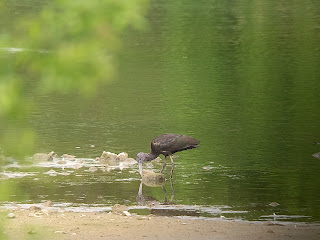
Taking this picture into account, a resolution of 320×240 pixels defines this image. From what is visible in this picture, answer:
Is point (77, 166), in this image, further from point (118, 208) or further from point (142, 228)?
point (142, 228)

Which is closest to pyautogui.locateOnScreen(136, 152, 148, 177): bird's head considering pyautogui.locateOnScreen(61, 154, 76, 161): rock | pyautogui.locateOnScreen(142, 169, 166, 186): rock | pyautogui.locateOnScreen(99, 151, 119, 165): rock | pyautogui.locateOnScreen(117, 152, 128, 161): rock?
pyautogui.locateOnScreen(142, 169, 166, 186): rock

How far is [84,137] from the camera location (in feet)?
56.8

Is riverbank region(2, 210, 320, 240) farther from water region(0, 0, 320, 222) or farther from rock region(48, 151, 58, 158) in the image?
rock region(48, 151, 58, 158)

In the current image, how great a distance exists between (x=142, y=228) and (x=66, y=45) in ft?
25.7

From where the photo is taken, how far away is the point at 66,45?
314 cm

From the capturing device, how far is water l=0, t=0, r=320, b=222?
12.9 m

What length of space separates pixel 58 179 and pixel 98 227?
10.2 feet

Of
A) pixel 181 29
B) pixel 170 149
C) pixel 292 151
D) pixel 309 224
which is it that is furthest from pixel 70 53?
pixel 181 29

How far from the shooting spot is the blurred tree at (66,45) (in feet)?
10.2

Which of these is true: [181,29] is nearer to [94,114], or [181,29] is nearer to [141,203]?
[94,114]

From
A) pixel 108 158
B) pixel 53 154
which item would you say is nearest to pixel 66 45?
pixel 108 158

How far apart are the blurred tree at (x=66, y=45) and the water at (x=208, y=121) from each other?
346 inches

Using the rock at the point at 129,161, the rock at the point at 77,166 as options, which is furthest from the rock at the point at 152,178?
the rock at the point at 77,166

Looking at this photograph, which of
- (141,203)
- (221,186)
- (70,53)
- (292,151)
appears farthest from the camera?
(292,151)
